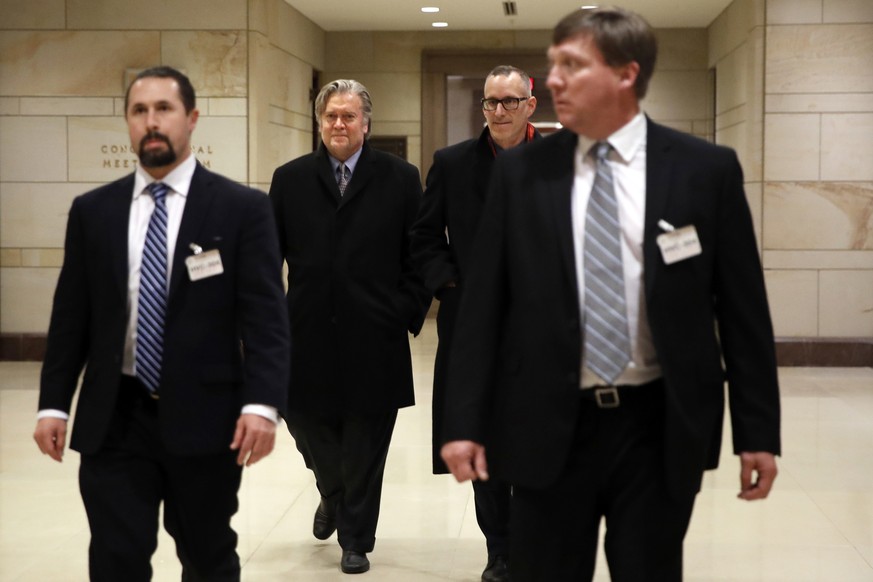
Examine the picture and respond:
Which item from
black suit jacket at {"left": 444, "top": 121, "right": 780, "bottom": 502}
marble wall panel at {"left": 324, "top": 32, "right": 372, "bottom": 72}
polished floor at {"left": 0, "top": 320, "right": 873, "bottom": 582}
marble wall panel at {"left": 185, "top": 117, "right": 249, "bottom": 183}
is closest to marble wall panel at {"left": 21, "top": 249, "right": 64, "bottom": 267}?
marble wall panel at {"left": 185, "top": 117, "right": 249, "bottom": 183}

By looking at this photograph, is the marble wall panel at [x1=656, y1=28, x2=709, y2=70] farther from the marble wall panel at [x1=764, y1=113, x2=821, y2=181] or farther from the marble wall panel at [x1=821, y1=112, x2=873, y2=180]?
the marble wall panel at [x1=821, y1=112, x2=873, y2=180]

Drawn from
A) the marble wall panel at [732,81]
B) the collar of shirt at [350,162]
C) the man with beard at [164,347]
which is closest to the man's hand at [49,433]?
the man with beard at [164,347]

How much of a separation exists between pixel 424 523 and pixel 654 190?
348 cm

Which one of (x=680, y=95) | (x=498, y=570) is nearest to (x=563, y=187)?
(x=498, y=570)

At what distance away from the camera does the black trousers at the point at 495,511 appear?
15.5ft

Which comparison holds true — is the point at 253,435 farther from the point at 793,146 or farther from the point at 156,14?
the point at 793,146

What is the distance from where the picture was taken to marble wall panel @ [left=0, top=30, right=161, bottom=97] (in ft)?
41.1

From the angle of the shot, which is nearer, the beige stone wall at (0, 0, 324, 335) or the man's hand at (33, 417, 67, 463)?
the man's hand at (33, 417, 67, 463)

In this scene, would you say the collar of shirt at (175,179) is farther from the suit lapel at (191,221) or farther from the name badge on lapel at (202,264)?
the name badge on lapel at (202,264)

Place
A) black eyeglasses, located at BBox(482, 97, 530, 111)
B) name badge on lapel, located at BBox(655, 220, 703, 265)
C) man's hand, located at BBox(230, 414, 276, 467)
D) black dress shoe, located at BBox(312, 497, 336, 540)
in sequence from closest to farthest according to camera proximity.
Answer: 1. name badge on lapel, located at BBox(655, 220, 703, 265)
2. man's hand, located at BBox(230, 414, 276, 467)
3. black eyeglasses, located at BBox(482, 97, 530, 111)
4. black dress shoe, located at BBox(312, 497, 336, 540)

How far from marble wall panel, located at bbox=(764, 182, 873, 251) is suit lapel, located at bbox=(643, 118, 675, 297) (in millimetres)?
10149

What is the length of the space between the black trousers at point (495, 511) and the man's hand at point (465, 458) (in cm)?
198

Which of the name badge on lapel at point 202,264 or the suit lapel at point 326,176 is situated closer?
the name badge on lapel at point 202,264

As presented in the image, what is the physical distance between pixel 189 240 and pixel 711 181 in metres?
1.34
